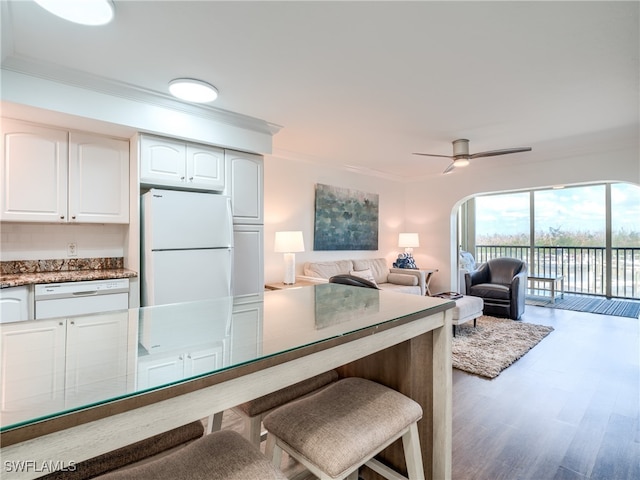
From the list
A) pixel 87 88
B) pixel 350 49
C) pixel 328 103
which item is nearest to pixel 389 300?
pixel 350 49

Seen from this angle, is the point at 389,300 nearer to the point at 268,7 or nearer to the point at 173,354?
the point at 173,354

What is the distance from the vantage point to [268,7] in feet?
5.41

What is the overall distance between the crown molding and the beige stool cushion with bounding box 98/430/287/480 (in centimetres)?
256

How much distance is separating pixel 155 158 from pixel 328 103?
157 centimetres

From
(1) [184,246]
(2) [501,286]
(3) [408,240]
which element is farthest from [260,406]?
(2) [501,286]

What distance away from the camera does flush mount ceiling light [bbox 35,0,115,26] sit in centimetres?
155

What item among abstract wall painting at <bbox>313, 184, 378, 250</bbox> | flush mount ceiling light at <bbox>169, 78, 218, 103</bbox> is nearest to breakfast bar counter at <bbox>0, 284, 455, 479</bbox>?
flush mount ceiling light at <bbox>169, 78, 218, 103</bbox>

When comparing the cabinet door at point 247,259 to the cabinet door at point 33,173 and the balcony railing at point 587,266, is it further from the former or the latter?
the balcony railing at point 587,266

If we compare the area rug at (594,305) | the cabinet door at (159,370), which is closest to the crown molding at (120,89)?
the cabinet door at (159,370)

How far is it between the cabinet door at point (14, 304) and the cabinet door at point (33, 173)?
0.57 meters

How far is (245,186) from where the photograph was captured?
3365 millimetres

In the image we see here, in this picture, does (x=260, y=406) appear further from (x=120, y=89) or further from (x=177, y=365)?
(x=120, y=89)

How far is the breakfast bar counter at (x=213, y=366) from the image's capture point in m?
0.58

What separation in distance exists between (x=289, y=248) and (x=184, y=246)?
54.3 inches
